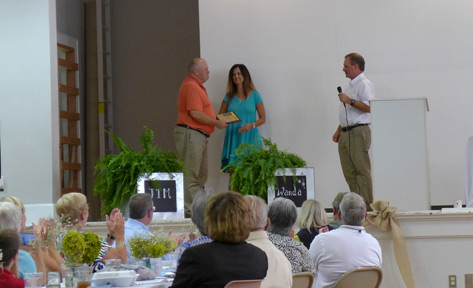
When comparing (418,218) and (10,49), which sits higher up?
(10,49)

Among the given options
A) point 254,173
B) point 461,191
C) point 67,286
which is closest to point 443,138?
point 461,191

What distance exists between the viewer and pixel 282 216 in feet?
15.1

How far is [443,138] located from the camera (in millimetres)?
8836

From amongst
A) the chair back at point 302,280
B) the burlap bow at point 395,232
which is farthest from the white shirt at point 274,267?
the burlap bow at point 395,232

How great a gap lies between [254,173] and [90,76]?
17.2 feet

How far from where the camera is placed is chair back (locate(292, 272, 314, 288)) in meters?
4.17

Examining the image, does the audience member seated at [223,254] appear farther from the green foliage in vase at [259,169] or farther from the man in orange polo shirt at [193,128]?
the man in orange polo shirt at [193,128]

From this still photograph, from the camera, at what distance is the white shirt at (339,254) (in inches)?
192

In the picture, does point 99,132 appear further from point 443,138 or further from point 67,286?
point 67,286

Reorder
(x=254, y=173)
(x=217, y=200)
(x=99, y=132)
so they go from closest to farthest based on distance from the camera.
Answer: (x=217, y=200) → (x=254, y=173) → (x=99, y=132)

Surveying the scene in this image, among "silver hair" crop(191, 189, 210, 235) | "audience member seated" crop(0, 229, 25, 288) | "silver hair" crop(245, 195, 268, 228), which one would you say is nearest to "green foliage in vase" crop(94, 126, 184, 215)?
"silver hair" crop(191, 189, 210, 235)

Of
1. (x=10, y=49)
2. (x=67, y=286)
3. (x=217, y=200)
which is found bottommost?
(x=67, y=286)

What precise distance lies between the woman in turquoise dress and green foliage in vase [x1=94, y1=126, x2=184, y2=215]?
1423mm

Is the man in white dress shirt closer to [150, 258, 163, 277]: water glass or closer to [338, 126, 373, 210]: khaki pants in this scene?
[338, 126, 373, 210]: khaki pants
